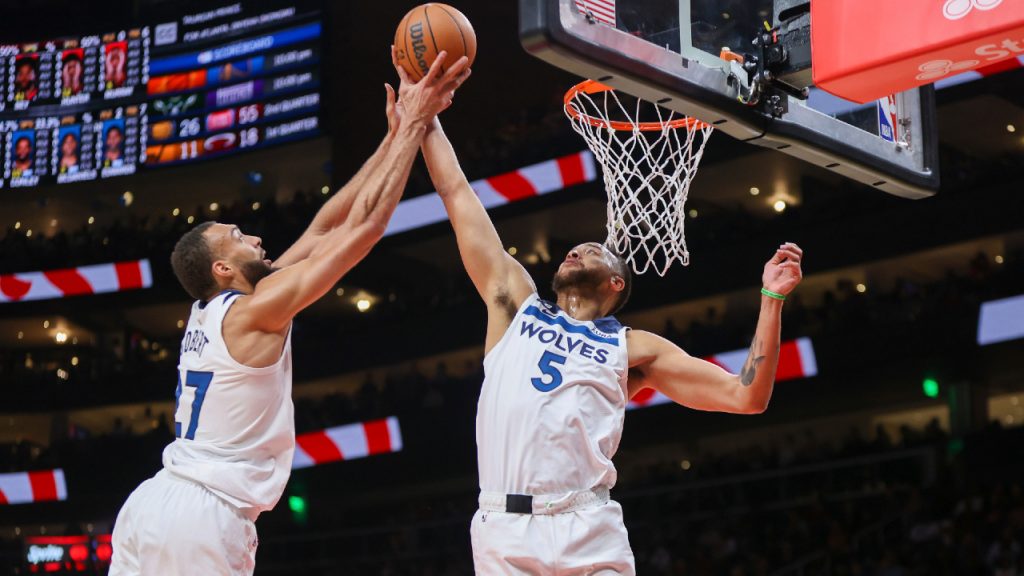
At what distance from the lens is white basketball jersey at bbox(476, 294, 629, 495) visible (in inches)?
169

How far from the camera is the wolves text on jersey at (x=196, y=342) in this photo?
4402 millimetres

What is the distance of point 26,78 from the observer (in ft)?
59.8

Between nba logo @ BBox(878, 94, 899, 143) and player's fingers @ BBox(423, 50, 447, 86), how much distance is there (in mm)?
2006

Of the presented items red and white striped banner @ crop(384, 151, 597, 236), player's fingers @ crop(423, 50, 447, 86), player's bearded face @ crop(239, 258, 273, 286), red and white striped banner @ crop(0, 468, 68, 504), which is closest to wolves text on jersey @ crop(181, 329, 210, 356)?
player's bearded face @ crop(239, 258, 273, 286)

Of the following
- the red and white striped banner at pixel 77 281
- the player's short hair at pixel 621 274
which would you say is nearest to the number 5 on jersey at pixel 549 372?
the player's short hair at pixel 621 274

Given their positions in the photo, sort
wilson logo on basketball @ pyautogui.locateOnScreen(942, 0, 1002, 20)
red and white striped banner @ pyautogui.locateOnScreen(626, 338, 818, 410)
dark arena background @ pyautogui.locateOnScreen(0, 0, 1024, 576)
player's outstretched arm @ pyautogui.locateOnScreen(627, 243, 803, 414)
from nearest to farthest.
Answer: wilson logo on basketball @ pyautogui.locateOnScreen(942, 0, 1002, 20), player's outstretched arm @ pyautogui.locateOnScreen(627, 243, 803, 414), dark arena background @ pyautogui.locateOnScreen(0, 0, 1024, 576), red and white striped banner @ pyautogui.locateOnScreen(626, 338, 818, 410)

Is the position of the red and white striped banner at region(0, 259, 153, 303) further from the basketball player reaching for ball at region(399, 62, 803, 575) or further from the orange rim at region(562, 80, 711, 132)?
the basketball player reaching for ball at region(399, 62, 803, 575)

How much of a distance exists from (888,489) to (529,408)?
1100cm

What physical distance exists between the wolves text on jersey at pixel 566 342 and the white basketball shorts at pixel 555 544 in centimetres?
55

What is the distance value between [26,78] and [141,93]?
1.76 meters

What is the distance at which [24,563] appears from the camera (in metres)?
20.1

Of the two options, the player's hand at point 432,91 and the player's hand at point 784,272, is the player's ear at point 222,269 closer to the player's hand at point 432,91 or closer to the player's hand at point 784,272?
the player's hand at point 432,91

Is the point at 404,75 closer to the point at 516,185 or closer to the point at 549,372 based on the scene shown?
the point at 549,372

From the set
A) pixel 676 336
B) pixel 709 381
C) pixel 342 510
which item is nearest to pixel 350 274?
pixel 342 510
